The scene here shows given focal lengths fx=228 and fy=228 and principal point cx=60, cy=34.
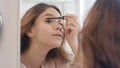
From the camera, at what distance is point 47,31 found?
668 mm

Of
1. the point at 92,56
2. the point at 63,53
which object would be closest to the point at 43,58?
Answer: the point at 63,53

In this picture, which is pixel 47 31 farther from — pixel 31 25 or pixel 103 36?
pixel 103 36

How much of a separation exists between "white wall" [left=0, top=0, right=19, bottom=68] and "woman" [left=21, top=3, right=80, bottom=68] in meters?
0.02

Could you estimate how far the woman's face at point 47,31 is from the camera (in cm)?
66

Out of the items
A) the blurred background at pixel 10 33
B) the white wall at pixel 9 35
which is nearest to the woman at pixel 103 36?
the blurred background at pixel 10 33

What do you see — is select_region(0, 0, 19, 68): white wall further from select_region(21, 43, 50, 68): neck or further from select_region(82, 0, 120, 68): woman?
select_region(82, 0, 120, 68): woman

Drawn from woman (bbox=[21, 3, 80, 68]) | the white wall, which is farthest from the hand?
the white wall

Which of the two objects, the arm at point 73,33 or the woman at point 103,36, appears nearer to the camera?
the woman at point 103,36

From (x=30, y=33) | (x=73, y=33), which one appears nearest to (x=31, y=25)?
(x=30, y=33)

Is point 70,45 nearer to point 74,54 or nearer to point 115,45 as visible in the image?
point 74,54

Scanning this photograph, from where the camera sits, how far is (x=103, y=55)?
0.55 m

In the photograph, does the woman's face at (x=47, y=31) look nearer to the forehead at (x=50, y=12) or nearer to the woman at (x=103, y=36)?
the forehead at (x=50, y=12)

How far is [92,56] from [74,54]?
0.11 m

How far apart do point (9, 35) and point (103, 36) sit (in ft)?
0.85
